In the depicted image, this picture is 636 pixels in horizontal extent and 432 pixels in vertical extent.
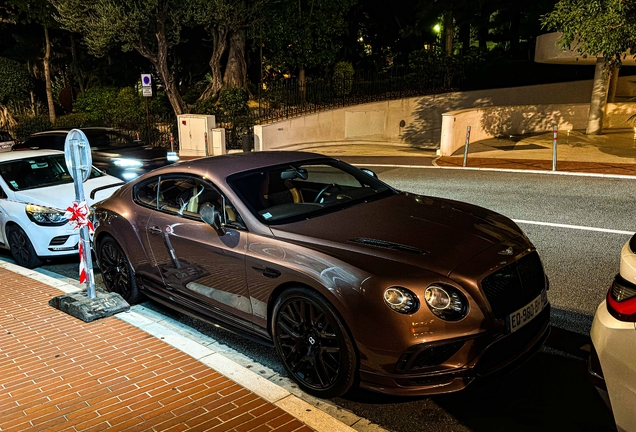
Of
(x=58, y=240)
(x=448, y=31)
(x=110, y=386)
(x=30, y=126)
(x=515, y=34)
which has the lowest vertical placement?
(x=110, y=386)

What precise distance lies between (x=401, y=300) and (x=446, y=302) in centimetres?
27

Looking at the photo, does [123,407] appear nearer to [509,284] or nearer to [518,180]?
[509,284]

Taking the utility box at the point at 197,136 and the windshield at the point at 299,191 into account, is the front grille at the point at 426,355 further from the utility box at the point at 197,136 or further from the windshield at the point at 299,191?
the utility box at the point at 197,136

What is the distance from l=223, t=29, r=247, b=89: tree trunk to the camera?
83.8 feet

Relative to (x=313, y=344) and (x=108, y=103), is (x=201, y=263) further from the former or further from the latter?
(x=108, y=103)

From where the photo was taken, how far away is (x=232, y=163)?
5074mm

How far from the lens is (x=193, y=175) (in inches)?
199

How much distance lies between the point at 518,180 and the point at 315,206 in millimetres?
9157

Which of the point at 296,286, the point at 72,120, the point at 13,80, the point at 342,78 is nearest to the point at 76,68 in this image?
the point at 13,80

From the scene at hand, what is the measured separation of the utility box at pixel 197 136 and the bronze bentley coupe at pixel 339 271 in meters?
16.0

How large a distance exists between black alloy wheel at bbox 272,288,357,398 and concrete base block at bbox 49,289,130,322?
2100 mm

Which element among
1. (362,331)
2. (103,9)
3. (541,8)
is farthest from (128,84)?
(362,331)

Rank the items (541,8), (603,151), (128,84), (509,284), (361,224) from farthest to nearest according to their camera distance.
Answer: (128,84), (541,8), (603,151), (361,224), (509,284)

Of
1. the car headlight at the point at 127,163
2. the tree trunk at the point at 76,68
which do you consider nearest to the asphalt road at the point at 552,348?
the car headlight at the point at 127,163
